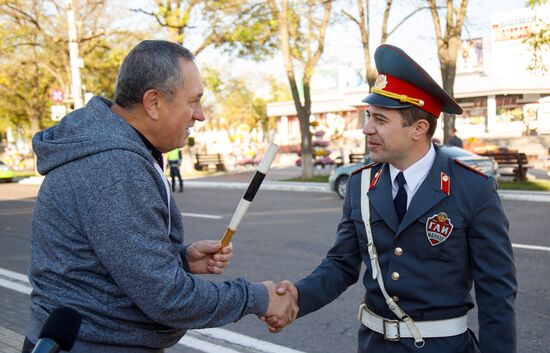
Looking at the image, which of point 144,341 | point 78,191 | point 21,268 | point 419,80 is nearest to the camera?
point 78,191

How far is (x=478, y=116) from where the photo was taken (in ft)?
141

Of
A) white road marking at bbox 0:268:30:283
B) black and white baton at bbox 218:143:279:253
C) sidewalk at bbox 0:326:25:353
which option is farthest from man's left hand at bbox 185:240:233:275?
white road marking at bbox 0:268:30:283

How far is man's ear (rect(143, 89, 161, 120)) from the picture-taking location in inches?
78.5

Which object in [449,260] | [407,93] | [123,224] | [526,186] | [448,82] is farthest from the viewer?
[448,82]

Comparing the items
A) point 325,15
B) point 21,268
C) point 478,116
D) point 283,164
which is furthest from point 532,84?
point 21,268

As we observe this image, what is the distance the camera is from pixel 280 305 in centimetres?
233

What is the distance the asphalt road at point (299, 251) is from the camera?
508cm

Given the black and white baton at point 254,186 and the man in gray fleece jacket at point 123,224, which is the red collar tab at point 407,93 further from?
the man in gray fleece jacket at point 123,224

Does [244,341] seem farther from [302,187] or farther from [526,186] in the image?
[302,187]

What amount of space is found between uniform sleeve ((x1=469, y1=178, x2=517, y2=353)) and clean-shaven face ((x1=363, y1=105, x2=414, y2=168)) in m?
0.39

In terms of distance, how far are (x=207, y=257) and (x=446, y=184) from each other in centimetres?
105

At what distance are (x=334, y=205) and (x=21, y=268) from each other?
791 centimetres

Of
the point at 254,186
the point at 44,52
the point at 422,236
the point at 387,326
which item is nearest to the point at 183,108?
the point at 254,186

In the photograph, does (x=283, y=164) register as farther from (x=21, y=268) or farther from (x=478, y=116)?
(x=21, y=268)
